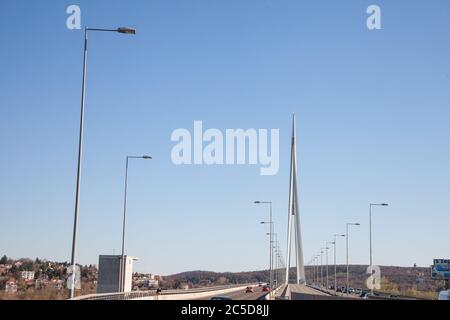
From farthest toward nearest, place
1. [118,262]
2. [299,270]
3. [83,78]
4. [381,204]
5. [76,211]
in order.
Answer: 1. [299,270]
2. [381,204]
3. [118,262]
4. [83,78]
5. [76,211]

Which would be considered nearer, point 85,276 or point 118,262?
point 118,262

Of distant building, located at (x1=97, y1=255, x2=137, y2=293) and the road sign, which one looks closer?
distant building, located at (x1=97, y1=255, x2=137, y2=293)

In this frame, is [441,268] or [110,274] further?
[441,268]

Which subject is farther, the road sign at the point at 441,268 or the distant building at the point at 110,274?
the road sign at the point at 441,268

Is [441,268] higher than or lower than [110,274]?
higher
